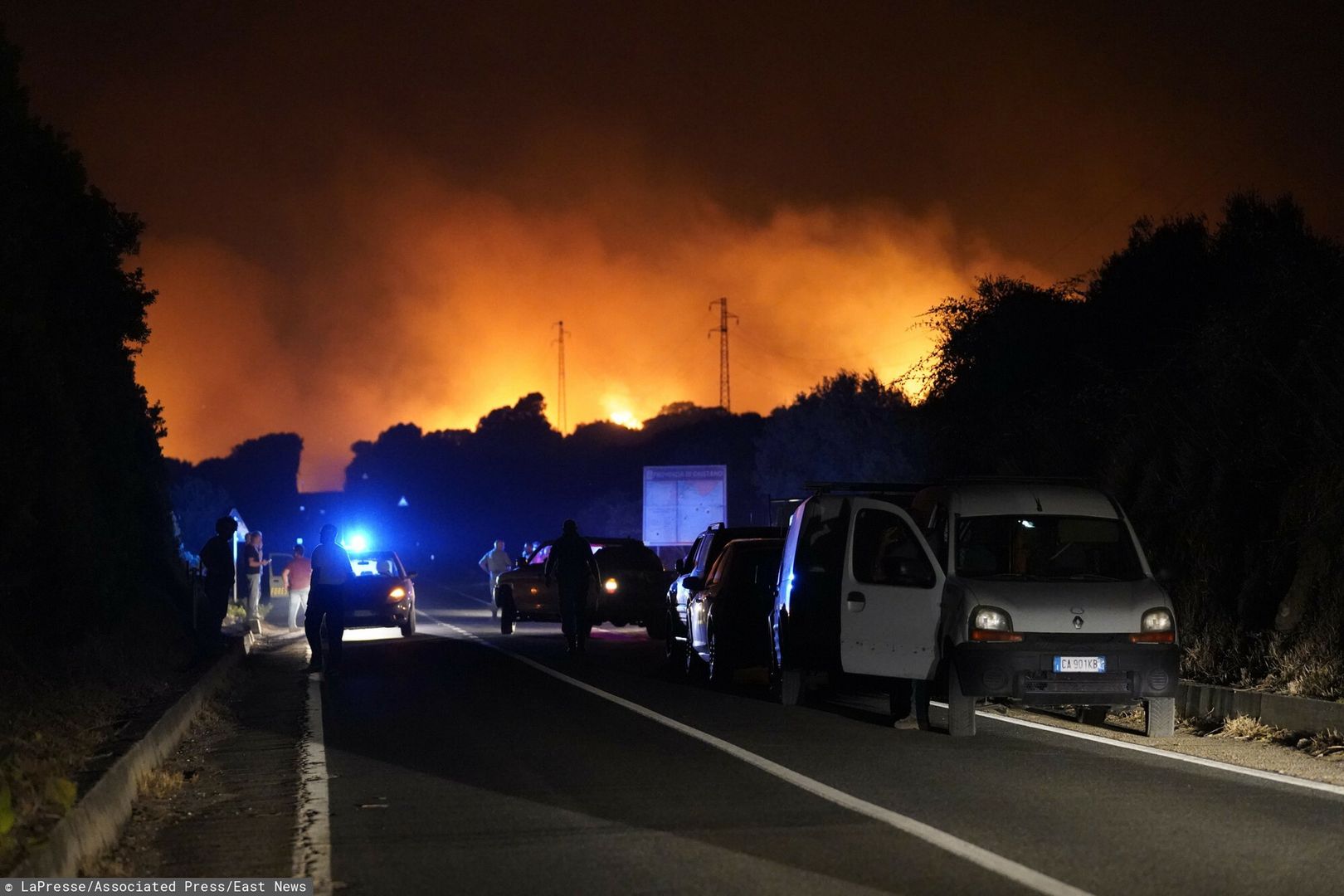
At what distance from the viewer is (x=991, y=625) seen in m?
12.7

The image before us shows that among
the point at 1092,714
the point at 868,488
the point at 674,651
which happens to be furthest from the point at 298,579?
the point at 1092,714

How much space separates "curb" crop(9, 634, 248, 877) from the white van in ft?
18.3

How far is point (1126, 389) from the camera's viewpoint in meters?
26.2

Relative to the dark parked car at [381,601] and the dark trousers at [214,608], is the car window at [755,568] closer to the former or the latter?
the dark trousers at [214,608]

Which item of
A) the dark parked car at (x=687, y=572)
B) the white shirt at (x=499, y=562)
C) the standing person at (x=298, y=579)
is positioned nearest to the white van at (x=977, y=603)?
the dark parked car at (x=687, y=572)

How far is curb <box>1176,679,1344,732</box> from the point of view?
41.8ft

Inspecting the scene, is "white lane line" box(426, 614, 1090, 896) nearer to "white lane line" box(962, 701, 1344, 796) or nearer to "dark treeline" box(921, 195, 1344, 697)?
"white lane line" box(962, 701, 1344, 796)

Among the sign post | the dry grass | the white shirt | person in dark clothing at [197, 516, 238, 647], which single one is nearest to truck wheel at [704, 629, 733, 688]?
person in dark clothing at [197, 516, 238, 647]

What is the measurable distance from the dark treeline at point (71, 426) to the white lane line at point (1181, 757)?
348 inches

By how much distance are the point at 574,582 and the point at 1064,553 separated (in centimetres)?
1078

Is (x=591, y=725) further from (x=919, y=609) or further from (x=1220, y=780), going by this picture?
(x=1220, y=780)

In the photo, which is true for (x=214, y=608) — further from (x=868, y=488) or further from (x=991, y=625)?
(x=991, y=625)

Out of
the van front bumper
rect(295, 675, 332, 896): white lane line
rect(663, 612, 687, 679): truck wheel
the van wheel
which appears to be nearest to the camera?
rect(295, 675, 332, 896): white lane line

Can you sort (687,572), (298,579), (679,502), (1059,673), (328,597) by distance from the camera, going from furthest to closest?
(679,502) < (298,579) < (687,572) < (328,597) < (1059,673)
